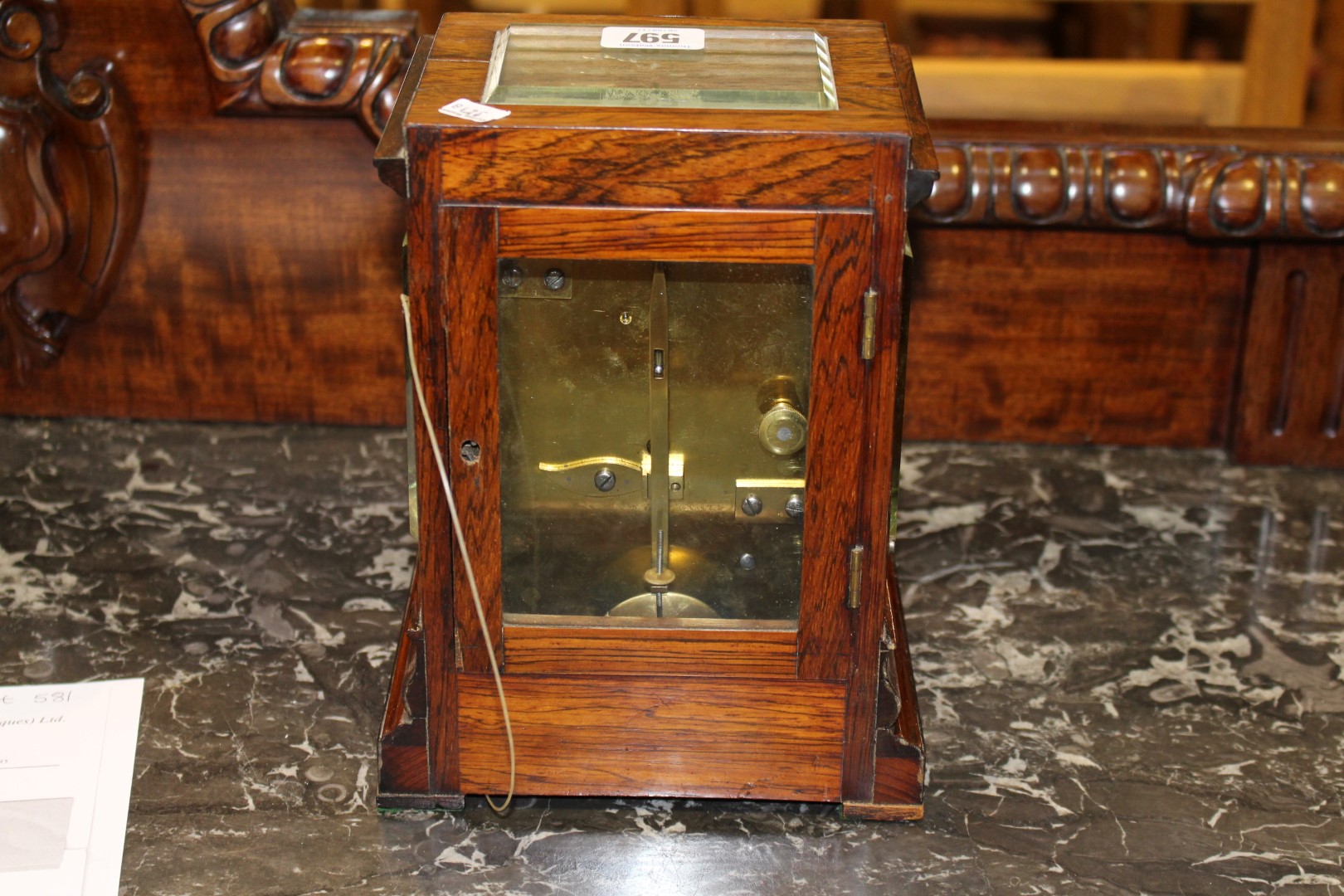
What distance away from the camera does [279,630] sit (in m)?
1.46

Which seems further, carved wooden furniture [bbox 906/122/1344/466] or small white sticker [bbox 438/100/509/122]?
carved wooden furniture [bbox 906/122/1344/466]

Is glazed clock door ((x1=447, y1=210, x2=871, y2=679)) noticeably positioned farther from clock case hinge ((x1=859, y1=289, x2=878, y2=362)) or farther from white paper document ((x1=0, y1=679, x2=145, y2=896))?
white paper document ((x1=0, y1=679, x2=145, y2=896))

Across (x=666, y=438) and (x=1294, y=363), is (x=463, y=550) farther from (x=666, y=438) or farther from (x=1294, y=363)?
(x=1294, y=363)

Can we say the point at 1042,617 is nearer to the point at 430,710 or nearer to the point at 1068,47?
the point at 430,710

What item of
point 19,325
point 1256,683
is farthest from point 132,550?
point 1256,683

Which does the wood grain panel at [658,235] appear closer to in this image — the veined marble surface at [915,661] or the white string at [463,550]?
the white string at [463,550]

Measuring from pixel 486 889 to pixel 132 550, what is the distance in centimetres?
60

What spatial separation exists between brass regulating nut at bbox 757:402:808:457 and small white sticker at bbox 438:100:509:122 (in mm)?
276

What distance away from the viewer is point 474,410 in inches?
43.9

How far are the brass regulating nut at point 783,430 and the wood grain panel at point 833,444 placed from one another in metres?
0.04

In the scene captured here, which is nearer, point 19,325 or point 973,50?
point 19,325

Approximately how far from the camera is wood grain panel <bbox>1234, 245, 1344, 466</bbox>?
5.49ft

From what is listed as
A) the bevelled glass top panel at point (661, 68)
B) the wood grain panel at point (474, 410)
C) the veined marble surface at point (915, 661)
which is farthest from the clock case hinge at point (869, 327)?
the veined marble surface at point (915, 661)

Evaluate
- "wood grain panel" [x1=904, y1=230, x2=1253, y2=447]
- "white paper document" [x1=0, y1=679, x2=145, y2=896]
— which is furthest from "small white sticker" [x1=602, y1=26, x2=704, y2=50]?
"white paper document" [x1=0, y1=679, x2=145, y2=896]
